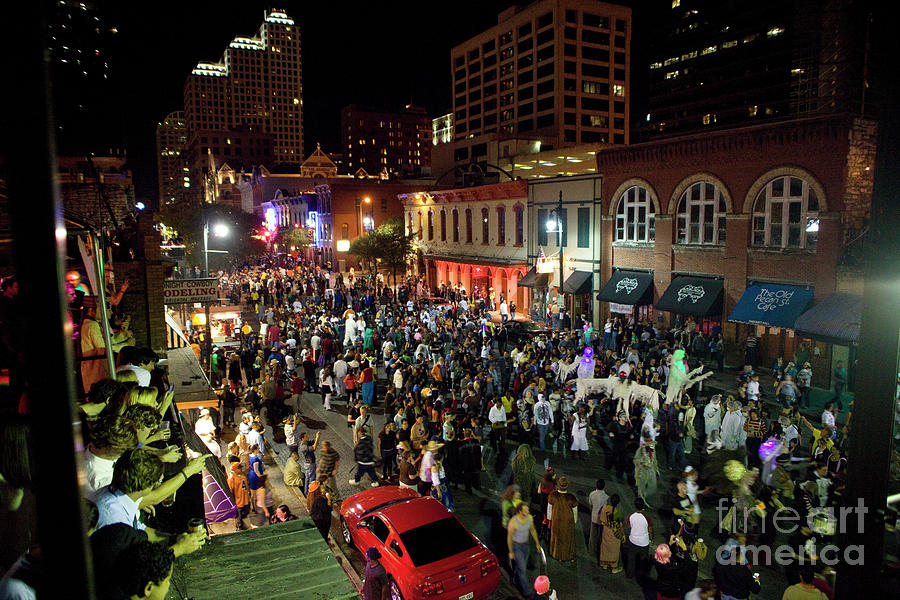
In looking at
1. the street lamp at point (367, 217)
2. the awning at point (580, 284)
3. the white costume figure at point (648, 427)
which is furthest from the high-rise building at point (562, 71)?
the white costume figure at point (648, 427)

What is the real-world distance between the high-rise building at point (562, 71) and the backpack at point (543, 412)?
6255 centimetres

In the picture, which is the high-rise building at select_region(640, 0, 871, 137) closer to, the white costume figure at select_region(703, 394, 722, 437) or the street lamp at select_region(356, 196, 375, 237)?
the street lamp at select_region(356, 196, 375, 237)

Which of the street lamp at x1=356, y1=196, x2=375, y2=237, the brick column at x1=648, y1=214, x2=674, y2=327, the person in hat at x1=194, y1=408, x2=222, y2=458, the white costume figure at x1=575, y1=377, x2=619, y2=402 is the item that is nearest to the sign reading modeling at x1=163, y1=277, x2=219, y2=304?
the person in hat at x1=194, y1=408, x2=222, y2=458

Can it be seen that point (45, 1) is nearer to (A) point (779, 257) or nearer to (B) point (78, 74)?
(B) point (78, 74)

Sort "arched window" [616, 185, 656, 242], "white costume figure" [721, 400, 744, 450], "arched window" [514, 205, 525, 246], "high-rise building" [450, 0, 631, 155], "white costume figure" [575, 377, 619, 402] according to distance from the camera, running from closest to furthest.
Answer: "white costume figure" [721, 400, 744, 450] → "white costume figure" [575, 377, 619, 402] → "arched window" [616, 185, 656, 242] → "arched window" [514, 205, 525, 246] → "high-rise building" [450, 0, 631, 155]

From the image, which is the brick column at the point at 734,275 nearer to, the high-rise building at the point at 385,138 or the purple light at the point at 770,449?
the purple light at the point at 770,449

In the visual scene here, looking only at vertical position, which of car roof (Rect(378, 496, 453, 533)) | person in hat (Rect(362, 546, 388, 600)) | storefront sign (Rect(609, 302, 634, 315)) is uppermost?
storefront sign (Rect(609, 302, 634, 315))

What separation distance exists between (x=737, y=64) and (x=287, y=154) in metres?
118

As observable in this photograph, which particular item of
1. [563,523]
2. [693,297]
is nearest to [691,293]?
[693,297]

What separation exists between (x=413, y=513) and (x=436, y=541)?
26.8 inches

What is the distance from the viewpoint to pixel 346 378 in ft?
59.4

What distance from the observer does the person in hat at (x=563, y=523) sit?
924 centimetres

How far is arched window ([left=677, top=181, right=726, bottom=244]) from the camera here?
80.2 feet

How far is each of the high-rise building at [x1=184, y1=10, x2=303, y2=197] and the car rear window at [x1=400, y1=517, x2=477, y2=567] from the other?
16500 cm
